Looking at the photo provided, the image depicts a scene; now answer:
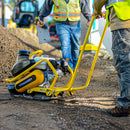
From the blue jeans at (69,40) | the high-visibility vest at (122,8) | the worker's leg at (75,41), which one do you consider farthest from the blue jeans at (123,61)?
the worker's leg at (75,41)

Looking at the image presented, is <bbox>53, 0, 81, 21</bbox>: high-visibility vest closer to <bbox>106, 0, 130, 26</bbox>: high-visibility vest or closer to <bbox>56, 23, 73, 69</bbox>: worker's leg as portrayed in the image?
<bbox>56, 23, 73, 69</bbox>: worker's leg

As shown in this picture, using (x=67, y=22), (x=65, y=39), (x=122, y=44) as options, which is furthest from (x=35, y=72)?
(x=67, y=22)

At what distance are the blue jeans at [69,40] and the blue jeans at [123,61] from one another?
1731 mm

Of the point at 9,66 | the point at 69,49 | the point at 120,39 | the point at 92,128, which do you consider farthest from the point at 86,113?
the point at 9,66

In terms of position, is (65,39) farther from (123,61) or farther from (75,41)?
(123,61)

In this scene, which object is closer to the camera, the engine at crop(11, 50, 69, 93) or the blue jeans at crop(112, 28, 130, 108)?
the blue jeans at crop(112, 28, 130, 108)

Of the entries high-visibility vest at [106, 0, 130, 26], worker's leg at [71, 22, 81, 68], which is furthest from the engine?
high-visibility vest at [106, 0, 130, 26]

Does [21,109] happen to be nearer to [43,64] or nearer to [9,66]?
[43,64]

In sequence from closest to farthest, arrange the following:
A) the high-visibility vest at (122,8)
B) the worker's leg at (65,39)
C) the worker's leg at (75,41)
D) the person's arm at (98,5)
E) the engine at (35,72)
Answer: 1. the high-visibility vest at (122,8)
2. the person's arm at (98,5)
3. the engine at (35,72)
4. the worker's leg at (65,39)
5. the worker's leg at (75,41)

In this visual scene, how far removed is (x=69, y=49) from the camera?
3904mm

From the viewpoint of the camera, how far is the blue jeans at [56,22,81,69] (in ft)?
12.7

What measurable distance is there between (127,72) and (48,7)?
241 centimetres

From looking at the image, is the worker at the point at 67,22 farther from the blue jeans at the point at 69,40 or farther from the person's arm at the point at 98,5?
the person's arm at the point at 98,5

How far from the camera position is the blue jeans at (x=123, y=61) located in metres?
→ 2.10
